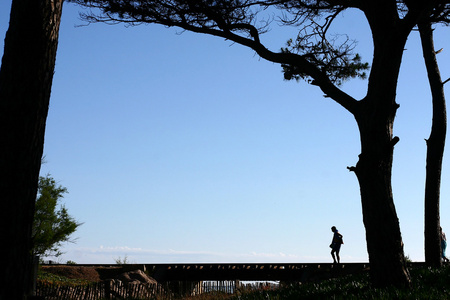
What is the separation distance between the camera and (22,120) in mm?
6355

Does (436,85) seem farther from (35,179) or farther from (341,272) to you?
(35,179)

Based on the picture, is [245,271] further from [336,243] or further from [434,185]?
[434,185]

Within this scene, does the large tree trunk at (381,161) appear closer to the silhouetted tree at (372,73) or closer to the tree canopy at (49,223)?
the silhouetted tree at (372,73)

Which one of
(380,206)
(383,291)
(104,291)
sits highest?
(380,206)

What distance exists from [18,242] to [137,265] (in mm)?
19736

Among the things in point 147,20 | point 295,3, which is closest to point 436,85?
point 295,3

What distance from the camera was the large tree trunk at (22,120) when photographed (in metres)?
6.09

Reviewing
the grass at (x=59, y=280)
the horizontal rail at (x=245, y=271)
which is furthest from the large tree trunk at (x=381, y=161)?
the grass at (x=59, y=280)

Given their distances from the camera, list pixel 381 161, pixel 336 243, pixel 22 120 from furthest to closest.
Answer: pixel 336 243 → pixel 381 161 → pixel 22 120

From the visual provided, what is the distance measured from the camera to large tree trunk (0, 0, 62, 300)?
6.09m

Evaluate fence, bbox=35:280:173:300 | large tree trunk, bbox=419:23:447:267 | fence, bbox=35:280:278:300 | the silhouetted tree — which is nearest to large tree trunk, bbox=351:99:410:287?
the silhouetted tree

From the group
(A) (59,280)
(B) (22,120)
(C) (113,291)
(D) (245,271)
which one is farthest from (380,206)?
(A) (59,280)

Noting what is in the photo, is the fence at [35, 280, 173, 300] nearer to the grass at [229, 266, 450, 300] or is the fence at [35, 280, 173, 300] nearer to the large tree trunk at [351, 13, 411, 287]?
the grass at [229, 266, 450, 300]

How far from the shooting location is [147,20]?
47.0 ft
